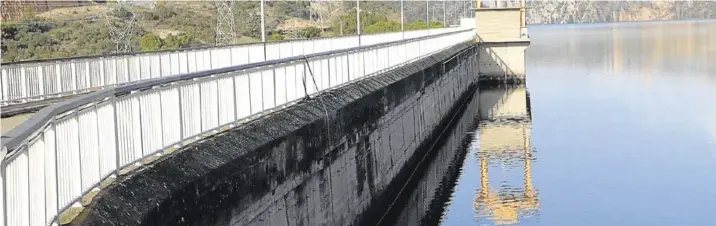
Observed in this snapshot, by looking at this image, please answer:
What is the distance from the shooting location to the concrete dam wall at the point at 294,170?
28.6ft

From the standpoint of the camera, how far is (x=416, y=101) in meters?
28.9

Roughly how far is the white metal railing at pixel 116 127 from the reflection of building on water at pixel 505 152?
659cm

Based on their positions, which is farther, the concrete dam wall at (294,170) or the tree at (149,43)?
the tree at (149,43)

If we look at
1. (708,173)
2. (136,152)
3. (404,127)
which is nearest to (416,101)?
(404,127)

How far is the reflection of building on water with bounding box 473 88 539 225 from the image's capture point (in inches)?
858

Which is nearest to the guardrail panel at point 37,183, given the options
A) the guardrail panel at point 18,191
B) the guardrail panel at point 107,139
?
the guardrail panel at point 18,191

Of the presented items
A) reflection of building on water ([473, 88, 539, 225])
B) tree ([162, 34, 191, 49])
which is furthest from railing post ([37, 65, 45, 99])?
tree ([162, 34, 191, 49])

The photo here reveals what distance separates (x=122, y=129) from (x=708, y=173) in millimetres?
20855

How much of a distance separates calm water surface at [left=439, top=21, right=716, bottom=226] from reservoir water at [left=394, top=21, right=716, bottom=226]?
35 millimetres

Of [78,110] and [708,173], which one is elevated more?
[78,110]

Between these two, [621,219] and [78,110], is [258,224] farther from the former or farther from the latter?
[621,219]

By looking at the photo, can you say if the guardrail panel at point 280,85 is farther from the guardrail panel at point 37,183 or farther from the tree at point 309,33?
the tree at point 309,33

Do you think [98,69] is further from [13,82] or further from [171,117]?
[171,117]

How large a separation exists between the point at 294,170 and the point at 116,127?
172 inches
